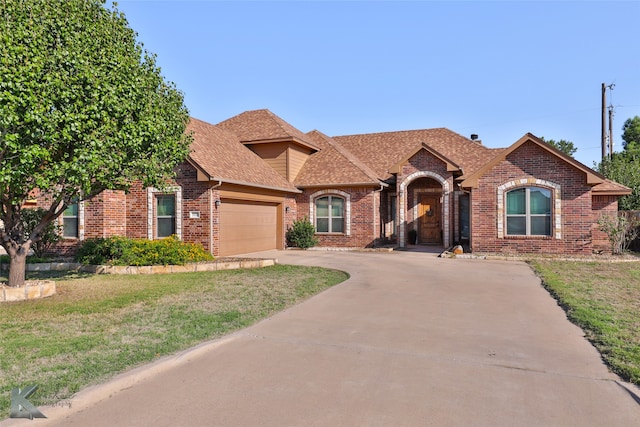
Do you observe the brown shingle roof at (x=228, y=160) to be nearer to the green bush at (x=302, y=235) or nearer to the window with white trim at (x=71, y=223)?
the green bush at (x=302, y=235)

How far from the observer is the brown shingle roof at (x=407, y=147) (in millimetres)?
21875

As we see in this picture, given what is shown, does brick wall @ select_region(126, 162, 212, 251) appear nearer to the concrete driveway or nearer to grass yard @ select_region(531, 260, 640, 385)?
the concrete driveway

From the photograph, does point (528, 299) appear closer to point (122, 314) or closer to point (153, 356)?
point (153, 356)

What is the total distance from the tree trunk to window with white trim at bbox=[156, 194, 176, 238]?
6.45 meters

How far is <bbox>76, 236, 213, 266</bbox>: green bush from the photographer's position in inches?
466

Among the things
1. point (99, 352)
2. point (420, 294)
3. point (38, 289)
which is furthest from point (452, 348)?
point (38, 289)

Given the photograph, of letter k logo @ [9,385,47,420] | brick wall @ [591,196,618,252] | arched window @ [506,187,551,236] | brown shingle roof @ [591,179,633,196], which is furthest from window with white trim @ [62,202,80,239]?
brick wall @ [591,196,618,252]

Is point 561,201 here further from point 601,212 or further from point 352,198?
point 352,198

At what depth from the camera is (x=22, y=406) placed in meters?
3.46

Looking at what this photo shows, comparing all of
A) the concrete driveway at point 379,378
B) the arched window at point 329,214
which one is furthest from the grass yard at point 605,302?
the arched window at point 329,214

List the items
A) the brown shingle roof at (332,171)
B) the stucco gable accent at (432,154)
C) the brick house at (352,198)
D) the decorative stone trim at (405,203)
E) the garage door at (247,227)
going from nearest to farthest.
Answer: the brick house at (352,198) < the garage door at (247,227) < the stucco gable accent at (432,154) < the decorative stone trim at (405,203) < the brown shingle roof at (332,171)

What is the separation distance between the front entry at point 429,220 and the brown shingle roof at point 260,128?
6725 millimetres

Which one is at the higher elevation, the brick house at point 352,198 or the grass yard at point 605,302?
the brick house at point 352,198

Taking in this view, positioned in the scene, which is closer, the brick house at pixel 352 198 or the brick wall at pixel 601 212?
the brick house at pixel 352 198
